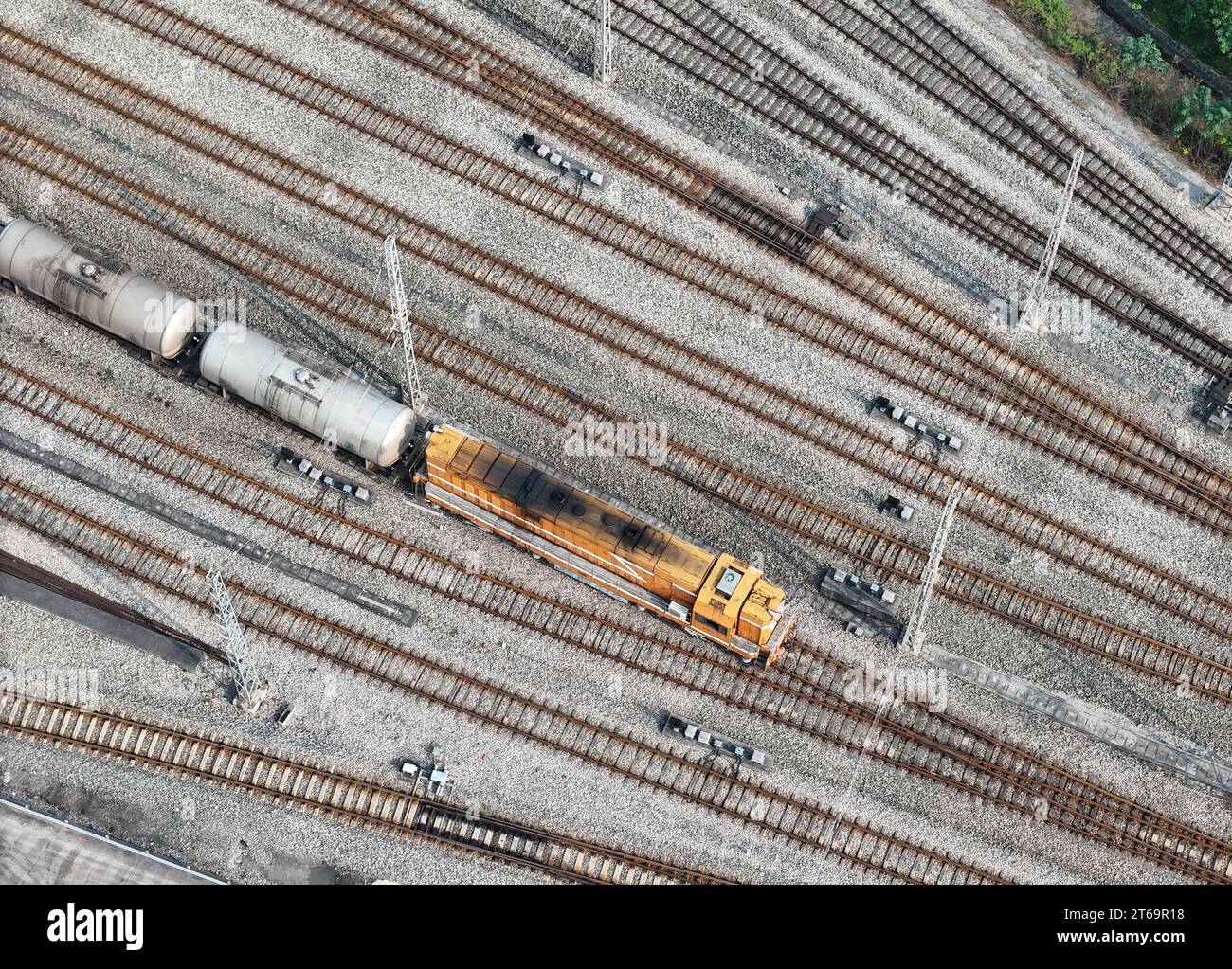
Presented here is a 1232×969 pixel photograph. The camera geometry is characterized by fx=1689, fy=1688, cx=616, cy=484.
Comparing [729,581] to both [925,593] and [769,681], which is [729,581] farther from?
[925,593]

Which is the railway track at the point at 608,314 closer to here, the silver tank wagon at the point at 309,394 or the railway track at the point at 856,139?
the railway track at the point at 856,139

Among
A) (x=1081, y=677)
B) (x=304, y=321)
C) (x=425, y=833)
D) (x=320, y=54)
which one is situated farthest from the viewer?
(x=320, y=54)

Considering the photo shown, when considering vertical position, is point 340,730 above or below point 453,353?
below

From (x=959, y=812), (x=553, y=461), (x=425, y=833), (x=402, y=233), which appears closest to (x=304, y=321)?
(x=402, y=233)

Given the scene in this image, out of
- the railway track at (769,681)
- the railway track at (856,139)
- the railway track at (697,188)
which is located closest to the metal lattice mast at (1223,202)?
the railway track at (856,139)

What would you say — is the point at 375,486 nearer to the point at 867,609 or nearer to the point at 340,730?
the point at 340,730

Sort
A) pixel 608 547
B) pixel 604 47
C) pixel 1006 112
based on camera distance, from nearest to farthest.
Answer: pixel 608 547 → pixel 604 47 → pixel 1006 112

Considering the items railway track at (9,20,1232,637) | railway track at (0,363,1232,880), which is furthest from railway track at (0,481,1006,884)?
railway track at (9,20,1232,637)

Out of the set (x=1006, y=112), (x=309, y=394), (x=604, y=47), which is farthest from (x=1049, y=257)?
(x=309, y=394)
